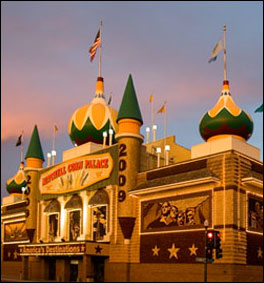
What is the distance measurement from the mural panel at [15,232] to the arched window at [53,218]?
28.1ft

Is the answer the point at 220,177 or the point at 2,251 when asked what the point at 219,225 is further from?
the point at 2,251

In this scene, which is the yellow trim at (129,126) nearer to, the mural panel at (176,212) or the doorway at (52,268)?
the mural panel at (176,212)

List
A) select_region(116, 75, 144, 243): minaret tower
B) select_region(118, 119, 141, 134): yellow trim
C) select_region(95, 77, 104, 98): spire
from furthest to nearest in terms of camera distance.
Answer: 1. select_region(95, 77, 104, 98): spire
2. select_region(118, 119, 141, 134): yellow trim
3. select_region(116, 75, 144, 243): minaret tower

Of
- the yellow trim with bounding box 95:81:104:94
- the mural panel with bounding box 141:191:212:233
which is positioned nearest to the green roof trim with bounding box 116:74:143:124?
the mural panel with bounding box 141:191:212:233

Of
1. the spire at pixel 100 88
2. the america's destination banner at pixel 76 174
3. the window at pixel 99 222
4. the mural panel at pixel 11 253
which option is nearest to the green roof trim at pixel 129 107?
the america's destination banner at pixel 76 174

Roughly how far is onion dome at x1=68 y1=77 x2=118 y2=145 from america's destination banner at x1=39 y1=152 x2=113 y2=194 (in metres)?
2.92

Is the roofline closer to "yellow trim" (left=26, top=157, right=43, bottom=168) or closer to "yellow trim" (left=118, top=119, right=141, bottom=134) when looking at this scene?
"yellow trim" (left=118, top=119, right=141, bottom=134)

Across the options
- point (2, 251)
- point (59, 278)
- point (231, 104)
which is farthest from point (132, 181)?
point (2, 251)

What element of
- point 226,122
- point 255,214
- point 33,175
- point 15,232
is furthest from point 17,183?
point 255,214

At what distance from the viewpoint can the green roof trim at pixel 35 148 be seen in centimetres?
5434

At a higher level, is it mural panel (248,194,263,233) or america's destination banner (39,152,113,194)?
america's destination banner (39,152,113,194)

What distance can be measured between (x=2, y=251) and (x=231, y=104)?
39807 mm

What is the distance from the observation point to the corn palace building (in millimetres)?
32969

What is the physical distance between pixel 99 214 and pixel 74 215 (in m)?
4.14
